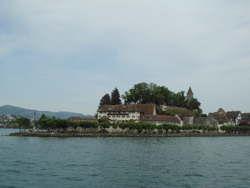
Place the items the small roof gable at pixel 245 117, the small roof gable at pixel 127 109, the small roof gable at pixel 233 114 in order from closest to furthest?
the small roof gable at pixel 127 109 < the small roof gable at pixel 233 114 < the small roof gable at pixel 245 117

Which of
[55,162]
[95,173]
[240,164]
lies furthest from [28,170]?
[240,164]

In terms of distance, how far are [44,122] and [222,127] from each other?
73.7 m

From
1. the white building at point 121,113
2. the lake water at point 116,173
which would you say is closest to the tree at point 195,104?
the white building at point 121,113

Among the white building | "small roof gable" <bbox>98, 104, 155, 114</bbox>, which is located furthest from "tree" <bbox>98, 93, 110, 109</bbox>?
the white building

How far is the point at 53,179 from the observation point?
23.0 m

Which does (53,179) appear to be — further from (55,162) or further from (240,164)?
(240,164)

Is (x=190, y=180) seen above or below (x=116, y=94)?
below

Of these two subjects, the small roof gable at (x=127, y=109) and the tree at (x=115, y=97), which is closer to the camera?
the small roof gable at (x=127, y=109)

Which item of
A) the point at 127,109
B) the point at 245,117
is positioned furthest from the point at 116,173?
the point at 245,117

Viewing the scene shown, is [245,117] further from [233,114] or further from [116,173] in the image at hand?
[116,173]

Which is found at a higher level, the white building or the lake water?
the white building

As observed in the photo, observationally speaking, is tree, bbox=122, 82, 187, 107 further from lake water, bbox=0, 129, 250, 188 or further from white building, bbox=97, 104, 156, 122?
lake water, bbox=0, 129, 250, 188

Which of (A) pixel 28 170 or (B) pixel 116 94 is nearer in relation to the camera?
(A) pixel 28 170

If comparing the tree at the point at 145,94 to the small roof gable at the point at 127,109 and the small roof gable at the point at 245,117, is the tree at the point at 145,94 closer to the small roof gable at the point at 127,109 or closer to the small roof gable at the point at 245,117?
the small roof gable at the point at 127,109
